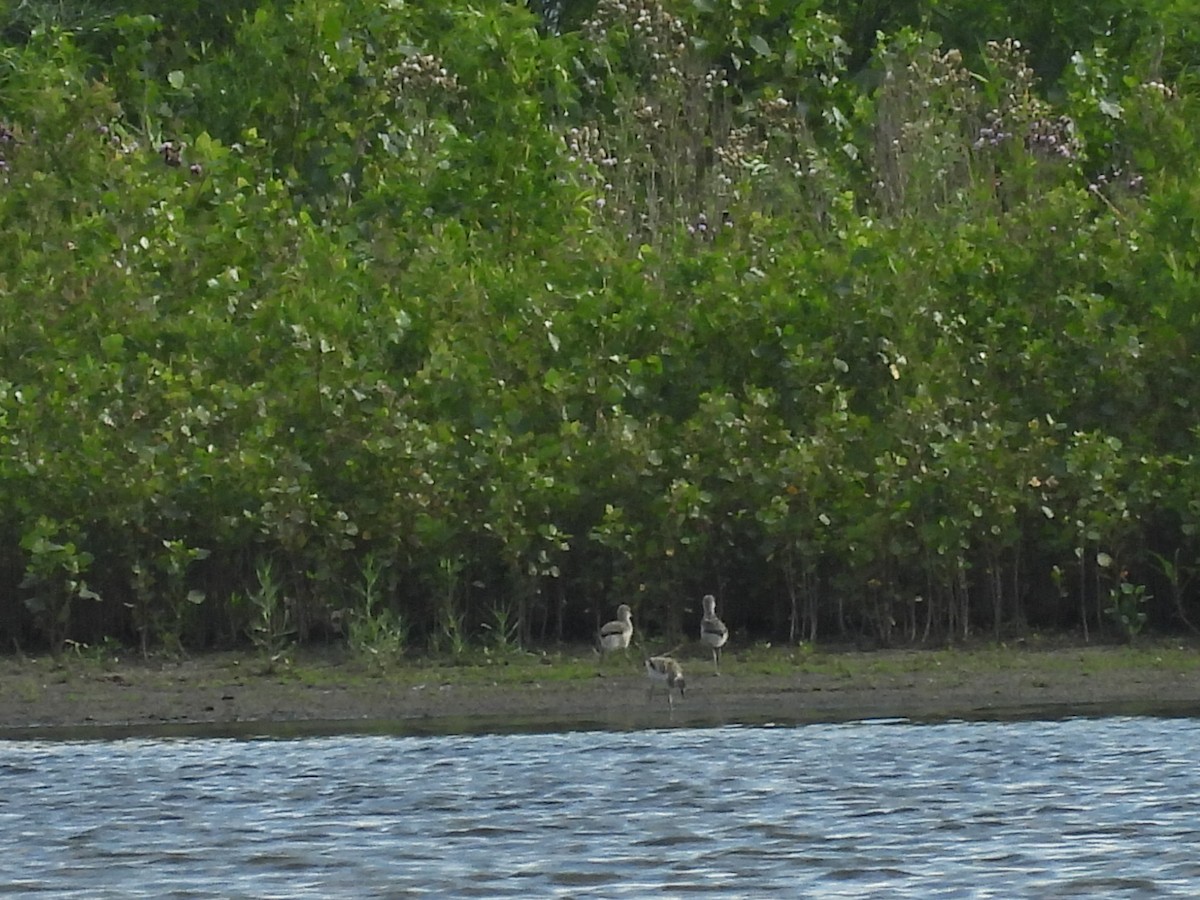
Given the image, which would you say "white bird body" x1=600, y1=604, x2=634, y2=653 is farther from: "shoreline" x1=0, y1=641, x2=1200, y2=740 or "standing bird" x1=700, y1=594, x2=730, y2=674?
"standing bird" x1=700, y1=594, x2=730, y2=674

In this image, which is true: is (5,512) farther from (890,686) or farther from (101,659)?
(890,686)

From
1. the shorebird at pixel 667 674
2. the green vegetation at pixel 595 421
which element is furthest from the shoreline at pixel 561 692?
the green vegetation at pixel 595 421

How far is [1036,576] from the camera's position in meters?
14.9

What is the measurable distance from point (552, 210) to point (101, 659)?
5.65m

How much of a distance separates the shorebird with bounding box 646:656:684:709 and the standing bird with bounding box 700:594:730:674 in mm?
670

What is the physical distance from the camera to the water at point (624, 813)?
898cm

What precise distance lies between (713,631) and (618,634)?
53cm

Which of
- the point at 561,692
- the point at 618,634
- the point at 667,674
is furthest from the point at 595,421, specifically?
the point at 667,674

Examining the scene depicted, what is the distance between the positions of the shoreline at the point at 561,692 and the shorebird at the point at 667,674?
3.4 inches

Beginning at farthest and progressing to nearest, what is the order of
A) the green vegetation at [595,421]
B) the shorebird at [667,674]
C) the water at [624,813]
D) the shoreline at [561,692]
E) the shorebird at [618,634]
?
the green vegetation at [595,421] → the shorebird at [618,634] → the shorebird at [667,674] → the shoreline at [561,692] → the water at [624,813]

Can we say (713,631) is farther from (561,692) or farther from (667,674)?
(561,692)

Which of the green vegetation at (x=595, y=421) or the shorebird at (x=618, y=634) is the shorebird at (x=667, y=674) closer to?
the shorebird at (x=618, y=634)

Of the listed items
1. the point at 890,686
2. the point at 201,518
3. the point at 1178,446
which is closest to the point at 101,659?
the point at 201,518

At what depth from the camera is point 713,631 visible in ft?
45.8
